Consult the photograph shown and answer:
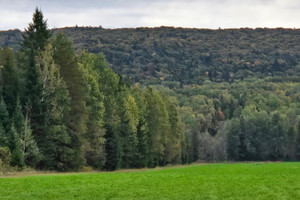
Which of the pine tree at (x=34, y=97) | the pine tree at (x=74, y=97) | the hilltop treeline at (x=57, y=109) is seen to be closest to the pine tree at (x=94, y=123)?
the hilltop treeline at (x=57, y=109)

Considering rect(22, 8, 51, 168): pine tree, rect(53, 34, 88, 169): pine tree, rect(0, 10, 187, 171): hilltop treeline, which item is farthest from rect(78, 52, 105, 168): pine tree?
rect(22, 8, 51, 168): pine tree

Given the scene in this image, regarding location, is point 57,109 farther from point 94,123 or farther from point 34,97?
point 94,123

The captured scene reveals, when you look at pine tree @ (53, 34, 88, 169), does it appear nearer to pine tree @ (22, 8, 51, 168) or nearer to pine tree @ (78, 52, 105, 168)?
pine tree @ (78, 52, 105, 168)

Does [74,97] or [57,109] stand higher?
[74,97]

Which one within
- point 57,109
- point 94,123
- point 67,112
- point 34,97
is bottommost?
point 94,123

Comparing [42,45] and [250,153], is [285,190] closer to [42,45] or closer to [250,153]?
[42,45]

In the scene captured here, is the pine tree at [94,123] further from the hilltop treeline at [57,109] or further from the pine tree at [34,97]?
the pine tree at [34,97]

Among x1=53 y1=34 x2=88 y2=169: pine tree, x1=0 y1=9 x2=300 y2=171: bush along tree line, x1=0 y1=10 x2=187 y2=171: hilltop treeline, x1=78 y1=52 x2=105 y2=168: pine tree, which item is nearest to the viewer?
x1=0 y1=10 x2=187 y2=171: hilltop treeline

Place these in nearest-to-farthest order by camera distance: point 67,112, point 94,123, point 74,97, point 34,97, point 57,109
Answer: point 34,97 < point 57,109 < point 67,112 < point 74,97 < point 94,123

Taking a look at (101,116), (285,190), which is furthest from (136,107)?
(285,190)

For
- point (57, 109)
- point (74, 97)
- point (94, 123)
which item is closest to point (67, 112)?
point (57, 109)

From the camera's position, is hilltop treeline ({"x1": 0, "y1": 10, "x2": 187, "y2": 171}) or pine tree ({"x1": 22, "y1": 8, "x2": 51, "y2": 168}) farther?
pine tree ({"x1": 22, "y1": 8, "x2": 51, "y2": 168})

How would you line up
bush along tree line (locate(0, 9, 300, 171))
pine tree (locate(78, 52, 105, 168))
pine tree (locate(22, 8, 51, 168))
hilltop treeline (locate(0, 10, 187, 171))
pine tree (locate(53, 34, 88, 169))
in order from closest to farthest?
hilltop treeline (locate(0, 10, 187, 171)) < bush along tree line (locate(0, 9, 300, 171)) < pine tree (locate(22, 8, 51, 168)) < pine tree (locate(53, 34, 88, 169)) < pine tree (locate(78, 52, 105, 168))

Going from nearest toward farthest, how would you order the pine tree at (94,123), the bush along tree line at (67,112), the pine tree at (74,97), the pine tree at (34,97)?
the bush along tree line at (67,112) < the pine tree at (34,97) < the pine tree at (74,97) < the pine tree at (94,123)
